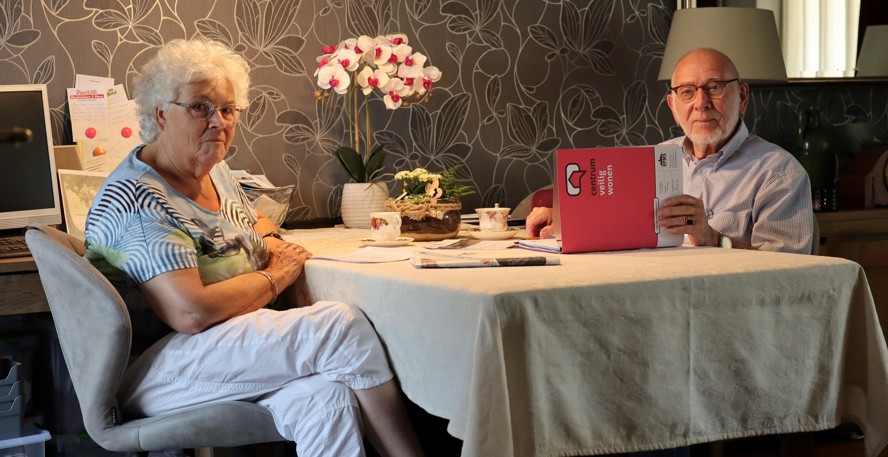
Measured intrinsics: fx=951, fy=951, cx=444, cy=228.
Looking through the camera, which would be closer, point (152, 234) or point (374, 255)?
point (152, 234)

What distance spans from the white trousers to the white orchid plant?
3.89 ft

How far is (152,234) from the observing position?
200 centimetres

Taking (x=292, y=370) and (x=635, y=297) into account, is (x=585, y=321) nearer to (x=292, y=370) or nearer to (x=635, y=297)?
(x=635, y=297)

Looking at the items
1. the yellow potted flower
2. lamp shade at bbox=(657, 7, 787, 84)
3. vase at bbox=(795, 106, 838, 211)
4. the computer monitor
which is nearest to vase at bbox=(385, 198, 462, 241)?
the yellow potted flower

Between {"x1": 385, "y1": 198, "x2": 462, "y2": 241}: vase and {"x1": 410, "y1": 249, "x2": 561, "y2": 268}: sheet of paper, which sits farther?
{"x1": 385, "y1": 198, "x2": 462, "y2": 241}: vase

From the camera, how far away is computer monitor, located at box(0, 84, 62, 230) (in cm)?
276

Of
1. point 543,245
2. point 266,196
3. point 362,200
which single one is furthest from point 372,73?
point 543,245

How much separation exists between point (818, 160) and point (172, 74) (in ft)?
8.56

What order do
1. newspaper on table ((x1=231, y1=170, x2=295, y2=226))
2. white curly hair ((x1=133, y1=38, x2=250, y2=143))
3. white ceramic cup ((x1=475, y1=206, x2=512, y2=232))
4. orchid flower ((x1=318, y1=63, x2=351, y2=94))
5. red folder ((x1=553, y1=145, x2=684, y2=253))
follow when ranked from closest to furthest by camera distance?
red folder ((x1=553, y1=145, x2=684, y2=253)) < white curly hair ((x1=133, y1=38, x2=250, y2=143)) < white ceramic cup ((x1=475, y1=206, x2=512, y2=232)) < newspaper on table ((x1=231, y1=170, x2=295, y2=226)) < orchid flower ((x1=318, y1=63, x2=351, y2=94))

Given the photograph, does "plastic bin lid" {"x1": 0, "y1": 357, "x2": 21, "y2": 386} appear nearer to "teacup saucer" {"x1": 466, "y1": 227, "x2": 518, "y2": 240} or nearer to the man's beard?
"teacup saucer" {"x1": 466, "y1": 227, "x2": 518, "y2": 240}

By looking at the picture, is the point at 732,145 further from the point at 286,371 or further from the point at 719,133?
the point at 286,371

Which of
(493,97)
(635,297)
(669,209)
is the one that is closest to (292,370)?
(635,297)

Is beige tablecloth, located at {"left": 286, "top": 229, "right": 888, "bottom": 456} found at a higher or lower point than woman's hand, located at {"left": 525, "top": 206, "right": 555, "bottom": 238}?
lower

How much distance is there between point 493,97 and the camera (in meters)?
3.61
